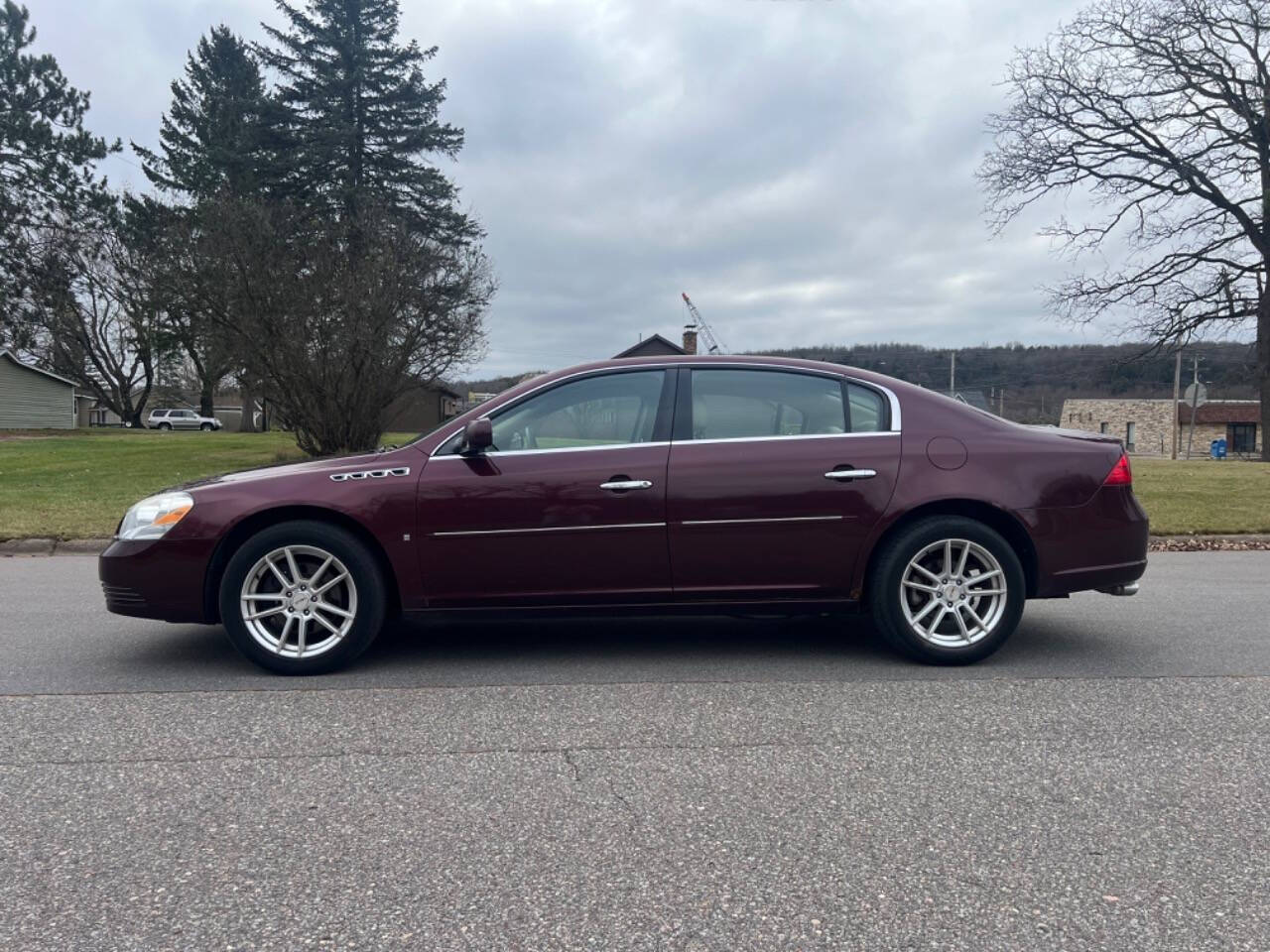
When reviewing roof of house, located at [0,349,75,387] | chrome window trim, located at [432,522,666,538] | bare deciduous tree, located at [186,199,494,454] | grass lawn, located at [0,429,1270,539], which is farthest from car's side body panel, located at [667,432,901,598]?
roof of house, located at [0,349,75,387]

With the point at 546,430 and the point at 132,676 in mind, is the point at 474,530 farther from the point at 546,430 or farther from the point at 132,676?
the point at 132,676

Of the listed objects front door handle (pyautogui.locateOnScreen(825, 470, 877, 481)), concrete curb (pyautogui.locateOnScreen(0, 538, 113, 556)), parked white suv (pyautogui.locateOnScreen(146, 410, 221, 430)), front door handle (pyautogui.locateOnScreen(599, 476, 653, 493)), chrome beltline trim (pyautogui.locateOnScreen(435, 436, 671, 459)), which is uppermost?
parked white suv (pyautogui.locateOnScreen(146, 410, 221, 430))

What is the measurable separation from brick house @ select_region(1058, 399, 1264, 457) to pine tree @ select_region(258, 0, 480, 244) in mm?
49025

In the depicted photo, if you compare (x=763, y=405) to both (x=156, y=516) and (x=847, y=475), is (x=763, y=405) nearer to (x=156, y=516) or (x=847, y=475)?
(x=847, y=475)

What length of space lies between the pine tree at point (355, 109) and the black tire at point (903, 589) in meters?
32.4

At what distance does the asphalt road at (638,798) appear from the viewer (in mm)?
2547

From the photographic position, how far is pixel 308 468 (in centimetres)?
493

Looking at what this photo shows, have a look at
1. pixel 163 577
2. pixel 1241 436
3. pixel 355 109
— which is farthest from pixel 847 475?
pixel 1241 436

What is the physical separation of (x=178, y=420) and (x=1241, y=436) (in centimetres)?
7230

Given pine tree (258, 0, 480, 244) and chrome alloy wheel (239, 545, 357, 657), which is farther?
pine tree (258, 0, 480, 244)

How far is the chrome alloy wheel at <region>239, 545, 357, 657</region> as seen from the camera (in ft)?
15.7

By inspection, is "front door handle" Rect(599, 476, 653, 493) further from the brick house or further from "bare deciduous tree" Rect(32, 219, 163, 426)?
the brick house

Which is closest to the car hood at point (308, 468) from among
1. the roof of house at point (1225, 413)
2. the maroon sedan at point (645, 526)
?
the maroon sedan at point (645, 526)

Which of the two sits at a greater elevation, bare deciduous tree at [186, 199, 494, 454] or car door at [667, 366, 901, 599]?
bare deciduous tree at [186, 199, 494, 454]
